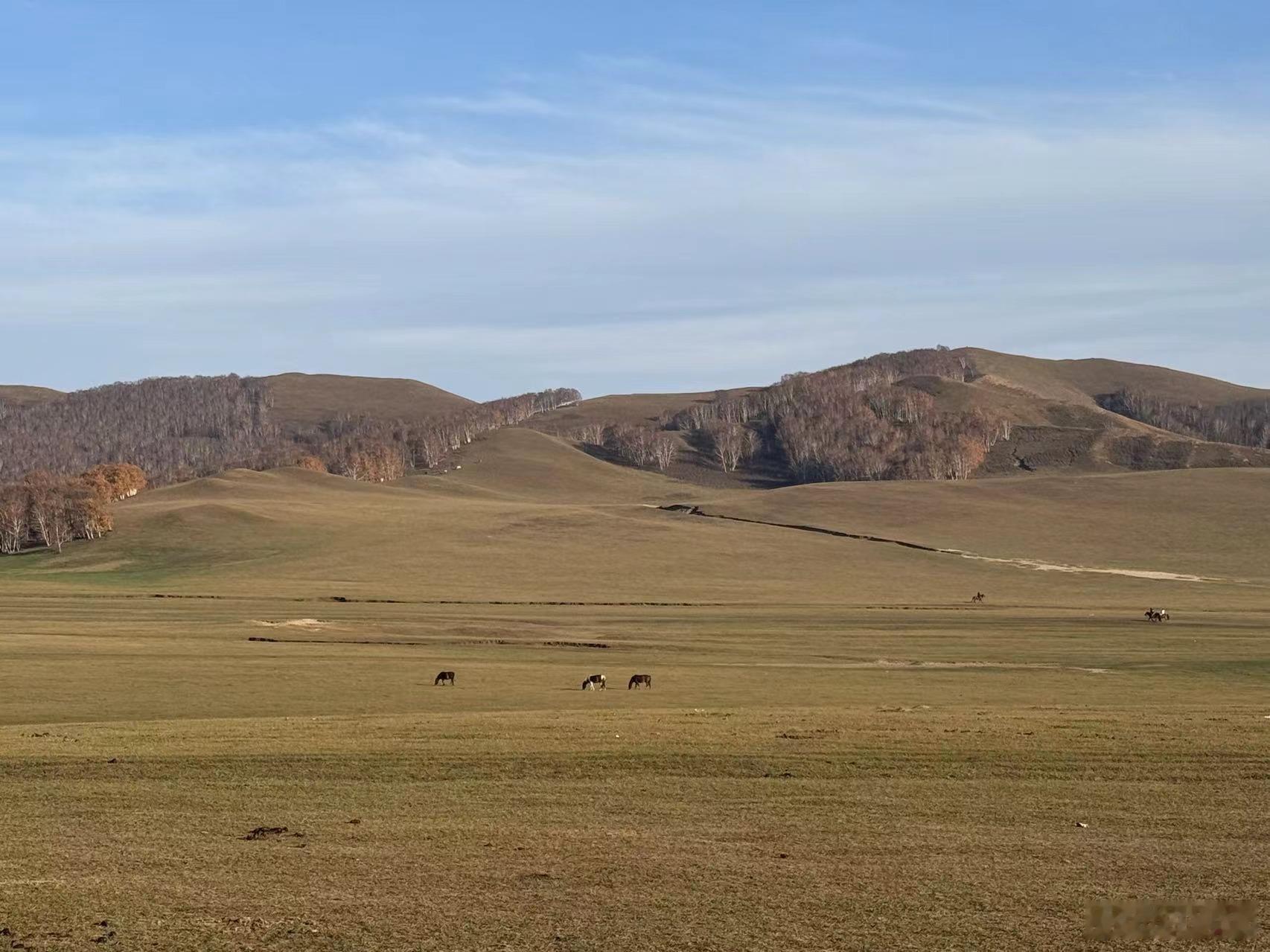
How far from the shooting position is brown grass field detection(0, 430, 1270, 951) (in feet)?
44.2

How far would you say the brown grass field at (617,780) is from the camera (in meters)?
13.5

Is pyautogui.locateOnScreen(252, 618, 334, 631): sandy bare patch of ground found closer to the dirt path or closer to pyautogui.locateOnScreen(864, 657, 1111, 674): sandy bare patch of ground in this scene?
pyautogui.locateOnScreen(864, 657, 1111, 674): sandy bare patch of ground

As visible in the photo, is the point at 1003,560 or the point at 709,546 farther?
the point at 709,546

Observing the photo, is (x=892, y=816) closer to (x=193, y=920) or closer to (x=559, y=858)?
(x=559, y=858)

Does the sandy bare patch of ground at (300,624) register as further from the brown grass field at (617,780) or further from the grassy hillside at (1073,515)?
the grassy hillside at (1073,515)

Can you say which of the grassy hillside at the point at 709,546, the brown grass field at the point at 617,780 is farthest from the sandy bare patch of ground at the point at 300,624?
the grassy hillside at the point at 709,546

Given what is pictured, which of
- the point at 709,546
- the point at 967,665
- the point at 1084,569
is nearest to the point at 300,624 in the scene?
the point at 967,665

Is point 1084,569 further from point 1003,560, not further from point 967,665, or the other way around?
point 967,665

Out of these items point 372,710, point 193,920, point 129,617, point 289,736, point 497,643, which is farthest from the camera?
point 129,617

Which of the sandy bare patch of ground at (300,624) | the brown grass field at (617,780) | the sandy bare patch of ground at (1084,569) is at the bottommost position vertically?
the sandy bare patch of ground at (300,624)

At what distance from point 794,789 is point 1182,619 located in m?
62.0

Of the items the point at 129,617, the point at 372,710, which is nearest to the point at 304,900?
the point at 372,710

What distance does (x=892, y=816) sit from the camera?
1819 centimetres

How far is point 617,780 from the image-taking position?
69.4 ft
